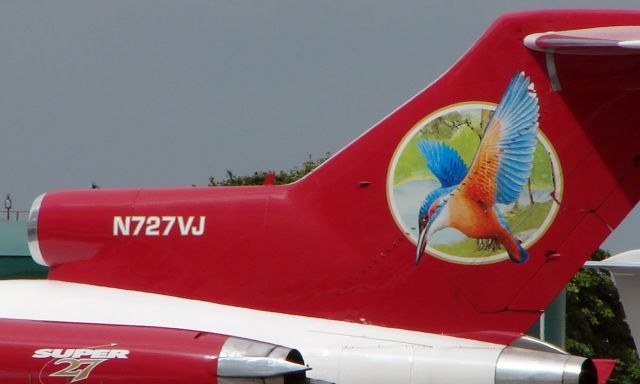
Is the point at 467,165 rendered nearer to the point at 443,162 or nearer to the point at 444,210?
the point at 443,162

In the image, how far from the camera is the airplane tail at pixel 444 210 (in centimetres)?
855

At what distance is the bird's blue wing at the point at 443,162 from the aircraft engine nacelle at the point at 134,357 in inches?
64.7

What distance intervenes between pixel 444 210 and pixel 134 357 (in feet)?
7.31

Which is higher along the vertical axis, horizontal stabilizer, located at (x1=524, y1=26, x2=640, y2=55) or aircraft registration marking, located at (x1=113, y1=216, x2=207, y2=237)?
horizontal stabilizer, located at (x1=524, y1=26, x2=640, y2=55)

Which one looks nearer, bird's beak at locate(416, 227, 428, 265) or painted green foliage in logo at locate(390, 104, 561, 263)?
painted green foliage in logo at locate(390, 104, 561, 263)

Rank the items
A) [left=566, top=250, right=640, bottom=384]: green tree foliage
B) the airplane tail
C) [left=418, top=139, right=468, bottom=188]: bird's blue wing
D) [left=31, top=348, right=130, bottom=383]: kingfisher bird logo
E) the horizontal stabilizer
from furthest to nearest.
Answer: [left=566, top=250, right=640, bottom=384]: green tree foliage, [left=418, top=139, right=468, bottom=188]: bird's blue wing, the airplane tail, [left=31, top=348, right=130, bottom=383]: kingfisher bird logo, the horizontal stabilizer

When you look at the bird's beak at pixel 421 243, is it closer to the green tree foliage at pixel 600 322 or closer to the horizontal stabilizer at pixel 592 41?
the horizontal stabilizer at pixel 592 41

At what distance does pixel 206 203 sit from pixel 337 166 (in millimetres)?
948

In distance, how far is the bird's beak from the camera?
884 centimetres

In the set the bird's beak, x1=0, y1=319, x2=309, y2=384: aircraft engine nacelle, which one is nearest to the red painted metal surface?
x1=0, y1=319, x2=309, y2=384: aircraft engine nacelle

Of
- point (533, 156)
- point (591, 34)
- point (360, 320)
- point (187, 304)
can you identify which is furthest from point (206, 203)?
point (591, 34)

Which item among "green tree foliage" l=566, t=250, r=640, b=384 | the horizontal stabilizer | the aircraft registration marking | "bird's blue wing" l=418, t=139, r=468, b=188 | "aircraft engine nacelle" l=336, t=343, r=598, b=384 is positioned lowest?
"green tree foliage" l=566, t=250, r=640, b=384

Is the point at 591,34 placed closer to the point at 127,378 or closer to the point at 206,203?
the point at 206,203

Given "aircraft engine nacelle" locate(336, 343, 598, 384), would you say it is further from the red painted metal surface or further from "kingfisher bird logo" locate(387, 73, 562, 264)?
the red painted metal surface
